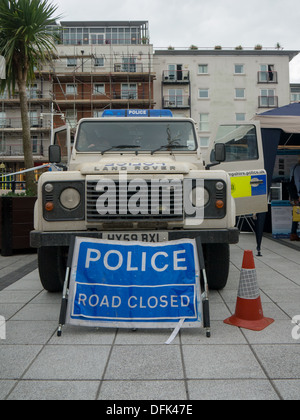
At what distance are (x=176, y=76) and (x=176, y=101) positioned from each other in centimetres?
257

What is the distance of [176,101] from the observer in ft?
131

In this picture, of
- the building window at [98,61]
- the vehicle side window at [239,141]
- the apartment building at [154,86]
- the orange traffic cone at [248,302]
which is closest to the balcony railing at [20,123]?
the apartment building at [154,86]

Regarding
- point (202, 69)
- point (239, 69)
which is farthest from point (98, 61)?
point (239, 69)

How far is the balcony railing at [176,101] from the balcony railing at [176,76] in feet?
5.34

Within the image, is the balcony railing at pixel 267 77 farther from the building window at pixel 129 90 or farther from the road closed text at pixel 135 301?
the road closed text at pixel 135 301

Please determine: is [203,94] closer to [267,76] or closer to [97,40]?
[267,76]

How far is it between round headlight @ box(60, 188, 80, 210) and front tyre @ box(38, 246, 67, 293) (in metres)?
0.78

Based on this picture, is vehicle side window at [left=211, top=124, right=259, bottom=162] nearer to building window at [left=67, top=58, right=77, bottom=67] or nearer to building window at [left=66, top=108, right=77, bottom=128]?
building window at [left=66, top=108, right=77, bottom=128]

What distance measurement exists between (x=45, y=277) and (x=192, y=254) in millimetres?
2127

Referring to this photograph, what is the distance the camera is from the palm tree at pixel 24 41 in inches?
444

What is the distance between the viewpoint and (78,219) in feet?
13.9

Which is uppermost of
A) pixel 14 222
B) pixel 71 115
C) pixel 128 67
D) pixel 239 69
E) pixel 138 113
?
pixel 128 67
